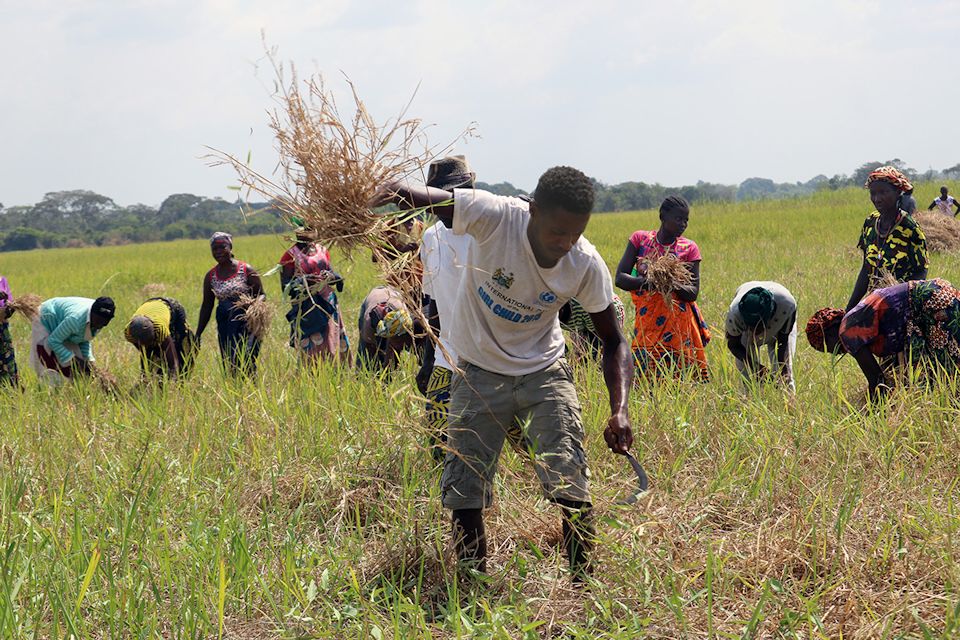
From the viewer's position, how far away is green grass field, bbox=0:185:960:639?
2658 mm

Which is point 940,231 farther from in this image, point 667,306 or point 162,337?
point 162,337

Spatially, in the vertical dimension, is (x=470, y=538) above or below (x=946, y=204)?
below

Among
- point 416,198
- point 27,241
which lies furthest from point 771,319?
point 27,241

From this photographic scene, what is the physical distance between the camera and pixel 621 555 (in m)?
2.89

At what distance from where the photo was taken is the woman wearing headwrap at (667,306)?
191 inches

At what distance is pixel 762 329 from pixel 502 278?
2.20 metres

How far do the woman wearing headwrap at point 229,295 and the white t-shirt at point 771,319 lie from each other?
320 centimetres

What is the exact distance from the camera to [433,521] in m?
3.39

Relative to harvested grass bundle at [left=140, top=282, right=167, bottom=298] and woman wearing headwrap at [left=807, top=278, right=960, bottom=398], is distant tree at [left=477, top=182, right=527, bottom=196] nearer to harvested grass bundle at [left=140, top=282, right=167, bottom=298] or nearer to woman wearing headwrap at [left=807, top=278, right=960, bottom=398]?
woman wearing headwrap at [left=807, top=278, right=960, bottom=398]

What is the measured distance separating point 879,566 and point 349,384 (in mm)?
2771

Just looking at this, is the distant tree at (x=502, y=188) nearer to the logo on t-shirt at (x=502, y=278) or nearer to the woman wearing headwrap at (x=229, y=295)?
the logo on t-shirt at (x=502, y=278)

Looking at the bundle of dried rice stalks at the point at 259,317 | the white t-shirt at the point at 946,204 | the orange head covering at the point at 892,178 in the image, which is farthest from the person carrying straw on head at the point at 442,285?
the white t-shirt at the point at 946,204

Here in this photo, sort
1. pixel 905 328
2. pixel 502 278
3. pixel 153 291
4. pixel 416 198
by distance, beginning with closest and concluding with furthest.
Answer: pixel 416 198 < pixel 502 278 < pixel 905 328 < pixel 153 291

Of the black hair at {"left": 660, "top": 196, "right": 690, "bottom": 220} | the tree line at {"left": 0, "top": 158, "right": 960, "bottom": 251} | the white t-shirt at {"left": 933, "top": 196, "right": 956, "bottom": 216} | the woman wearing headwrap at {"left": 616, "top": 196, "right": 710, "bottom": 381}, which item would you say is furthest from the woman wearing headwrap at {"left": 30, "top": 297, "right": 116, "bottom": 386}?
the tree line at {"left": 0, "top": 158, "right": 960, "bottom": 251}
